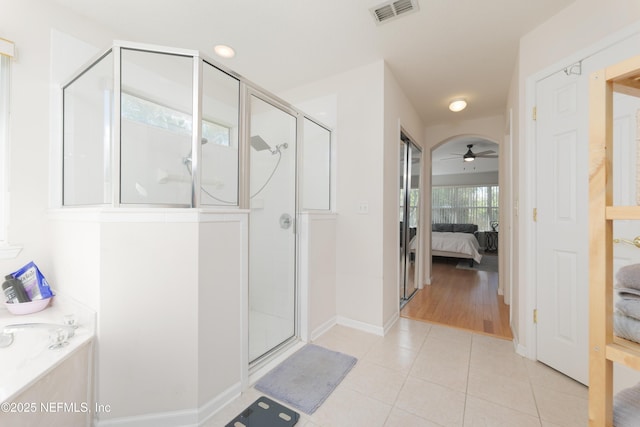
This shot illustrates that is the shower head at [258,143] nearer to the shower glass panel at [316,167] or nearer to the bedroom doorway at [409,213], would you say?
the shower glass panel at [316,167]

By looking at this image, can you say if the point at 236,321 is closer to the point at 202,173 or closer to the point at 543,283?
the point at 202,173

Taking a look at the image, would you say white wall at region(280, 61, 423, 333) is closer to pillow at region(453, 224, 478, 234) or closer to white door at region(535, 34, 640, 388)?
white door at region(535, 34, 640, 388)

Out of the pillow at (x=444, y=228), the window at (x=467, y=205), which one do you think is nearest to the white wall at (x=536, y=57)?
the pillow at (x=444, y=228)

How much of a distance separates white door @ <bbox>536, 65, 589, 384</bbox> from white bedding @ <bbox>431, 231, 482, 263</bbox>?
11.5 feet

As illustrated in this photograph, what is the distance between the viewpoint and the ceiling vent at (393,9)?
5.65 feet

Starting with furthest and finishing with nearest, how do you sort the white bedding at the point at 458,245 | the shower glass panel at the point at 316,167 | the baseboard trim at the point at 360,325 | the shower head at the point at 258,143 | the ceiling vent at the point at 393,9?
the white bedding at the point at 458,245 → the shower glass panel at the point at 316,167 → the baseboard trim at the point at 360,325 → the shower head at the point at 258,143 → the ceiling vent at the point at 393,9

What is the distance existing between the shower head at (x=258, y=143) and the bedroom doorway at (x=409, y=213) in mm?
1719

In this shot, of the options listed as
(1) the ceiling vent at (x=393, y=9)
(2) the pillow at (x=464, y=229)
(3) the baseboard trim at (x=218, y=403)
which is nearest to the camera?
(3) the baseboard trim at (x=218, y=403)

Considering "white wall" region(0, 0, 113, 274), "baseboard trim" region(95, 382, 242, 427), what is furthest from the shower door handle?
"white wall" region(0, 0, 113, 274)

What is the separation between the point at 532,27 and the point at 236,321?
9.82ft

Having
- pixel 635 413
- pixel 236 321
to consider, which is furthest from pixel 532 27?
pixel 236 321

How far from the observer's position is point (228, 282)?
1.46m

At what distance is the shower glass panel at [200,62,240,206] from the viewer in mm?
1488

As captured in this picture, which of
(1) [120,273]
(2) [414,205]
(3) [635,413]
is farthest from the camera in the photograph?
(2) [414,205]
